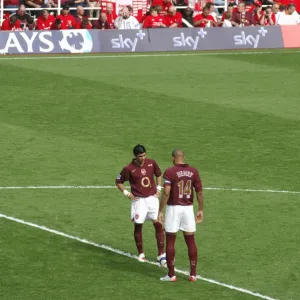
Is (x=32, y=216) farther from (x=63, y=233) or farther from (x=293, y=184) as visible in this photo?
(x=293, y=184)

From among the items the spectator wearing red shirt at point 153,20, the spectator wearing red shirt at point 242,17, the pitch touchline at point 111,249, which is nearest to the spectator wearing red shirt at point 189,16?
the spectator wearing red shirt at point 153,20

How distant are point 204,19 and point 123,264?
28.7 m

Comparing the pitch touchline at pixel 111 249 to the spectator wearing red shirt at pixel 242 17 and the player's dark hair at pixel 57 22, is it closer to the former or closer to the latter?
the player's dark hair at pixel 57 22

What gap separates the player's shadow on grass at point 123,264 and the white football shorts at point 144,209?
0.79 meters

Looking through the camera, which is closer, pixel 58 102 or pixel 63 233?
pixel 63 233

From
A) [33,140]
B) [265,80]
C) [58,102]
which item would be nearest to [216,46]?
[265,80]

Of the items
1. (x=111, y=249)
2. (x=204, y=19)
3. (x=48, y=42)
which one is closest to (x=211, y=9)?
(x=204, y=19)

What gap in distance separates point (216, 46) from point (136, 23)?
344 cm

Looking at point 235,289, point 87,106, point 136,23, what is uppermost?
point 136,23

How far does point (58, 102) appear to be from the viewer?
117ft

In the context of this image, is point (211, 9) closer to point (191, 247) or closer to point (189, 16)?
point (189, 16)

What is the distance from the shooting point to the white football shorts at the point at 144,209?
19.2m

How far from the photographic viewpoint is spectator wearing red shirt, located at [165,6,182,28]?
46875mm

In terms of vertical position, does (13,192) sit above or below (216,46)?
below
